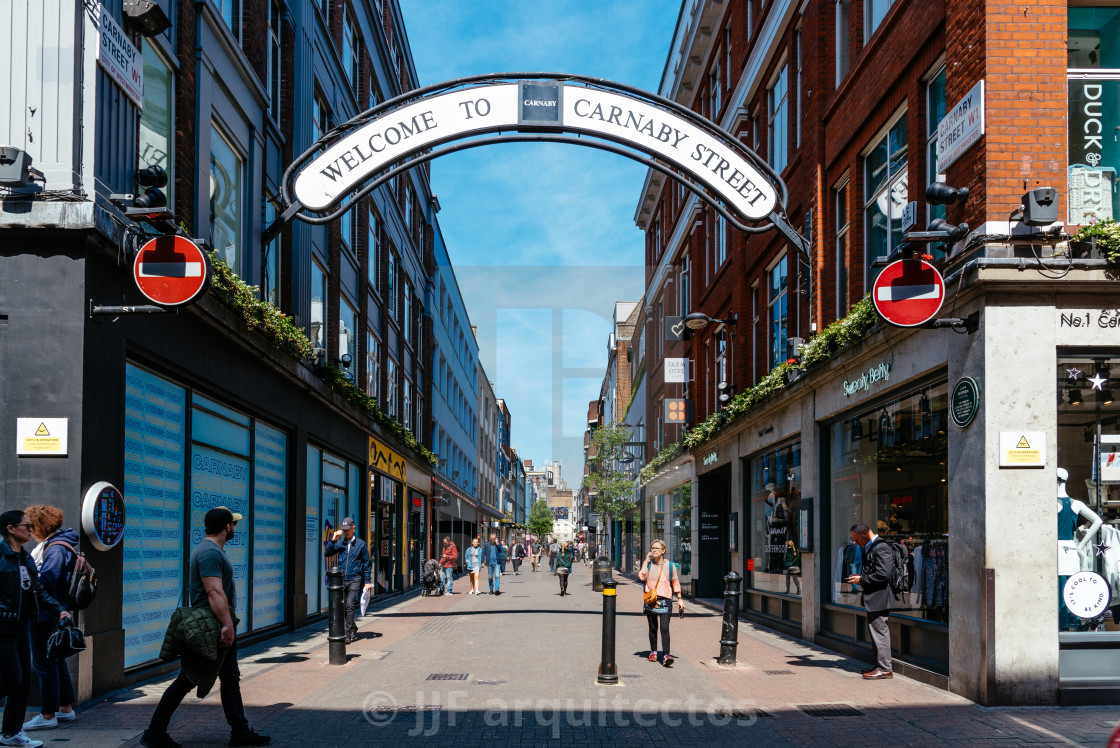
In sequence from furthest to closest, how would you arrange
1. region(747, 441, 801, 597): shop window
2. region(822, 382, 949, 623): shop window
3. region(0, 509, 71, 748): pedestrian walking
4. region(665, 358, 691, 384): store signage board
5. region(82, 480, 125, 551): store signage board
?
1. region(665, 358, 691, 384): store signage board
2. region(747, 441, 801, 597): shop window
3. region(822, 382, 949, 623): shop window
4. region(82, 480, 125, 551): store signage board
5. region(0, 509, 71, 748): pedestrian walking

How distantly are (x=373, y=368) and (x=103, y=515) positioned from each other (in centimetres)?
1775

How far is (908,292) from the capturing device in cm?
998

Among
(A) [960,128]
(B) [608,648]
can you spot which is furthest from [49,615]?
(A) [960,128]

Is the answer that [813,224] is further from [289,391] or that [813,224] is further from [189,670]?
[189,670]

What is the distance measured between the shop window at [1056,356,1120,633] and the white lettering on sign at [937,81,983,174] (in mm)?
2339

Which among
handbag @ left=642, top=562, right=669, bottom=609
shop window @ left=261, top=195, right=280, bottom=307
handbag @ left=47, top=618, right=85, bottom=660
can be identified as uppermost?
shop window @ left=261, top=195, right=280, bottom=307

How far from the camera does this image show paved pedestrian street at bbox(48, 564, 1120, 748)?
A: 790 cm

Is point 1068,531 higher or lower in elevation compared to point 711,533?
higher

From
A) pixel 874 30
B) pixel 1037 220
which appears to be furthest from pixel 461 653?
pixel 874 30

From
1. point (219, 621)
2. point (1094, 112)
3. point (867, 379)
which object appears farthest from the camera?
point (867, 379)

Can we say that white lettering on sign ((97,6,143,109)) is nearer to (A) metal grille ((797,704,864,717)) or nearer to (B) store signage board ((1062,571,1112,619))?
(A) metal grille ((797,704,864,717))

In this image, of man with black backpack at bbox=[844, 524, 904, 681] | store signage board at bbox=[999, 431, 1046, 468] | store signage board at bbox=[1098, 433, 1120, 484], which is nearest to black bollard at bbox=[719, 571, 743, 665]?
man with black backpack at bbox=[844, 524, 904, 681]

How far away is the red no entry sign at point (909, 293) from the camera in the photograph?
9820mm

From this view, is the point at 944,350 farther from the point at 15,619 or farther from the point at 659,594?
the point at 15,619
